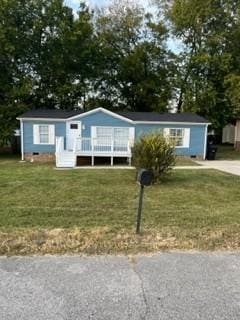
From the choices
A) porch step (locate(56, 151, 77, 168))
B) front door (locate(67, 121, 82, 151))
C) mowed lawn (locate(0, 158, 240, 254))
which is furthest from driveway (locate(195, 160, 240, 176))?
front door (locate(67, 121, 82, 151))

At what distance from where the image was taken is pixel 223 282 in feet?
10.8

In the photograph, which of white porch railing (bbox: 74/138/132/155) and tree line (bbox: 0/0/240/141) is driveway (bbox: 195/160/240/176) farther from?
tree line (bbox: 0/0/240/141)

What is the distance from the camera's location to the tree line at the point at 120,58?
2269 cm

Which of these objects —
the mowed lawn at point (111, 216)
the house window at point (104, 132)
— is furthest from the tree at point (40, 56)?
the mowed lawn at point (111, 216)

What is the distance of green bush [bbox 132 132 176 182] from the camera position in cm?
940

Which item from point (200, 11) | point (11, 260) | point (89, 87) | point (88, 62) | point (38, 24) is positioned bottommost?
point (11, 260)

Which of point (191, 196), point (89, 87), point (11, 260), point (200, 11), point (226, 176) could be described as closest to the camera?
point (11, 260)

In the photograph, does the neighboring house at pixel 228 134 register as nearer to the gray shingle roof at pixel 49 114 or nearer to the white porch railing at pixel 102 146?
the white porch railing at pixel 102 146

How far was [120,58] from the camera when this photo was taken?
2833 cm

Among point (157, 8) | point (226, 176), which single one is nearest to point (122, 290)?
point (226, 176)

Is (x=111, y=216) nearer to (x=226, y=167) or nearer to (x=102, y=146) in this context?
(x=226, y=167)

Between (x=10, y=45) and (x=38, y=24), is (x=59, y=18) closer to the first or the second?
(x=38, y=24)

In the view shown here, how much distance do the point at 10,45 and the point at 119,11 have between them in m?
11.5

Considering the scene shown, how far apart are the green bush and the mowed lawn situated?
56cm
